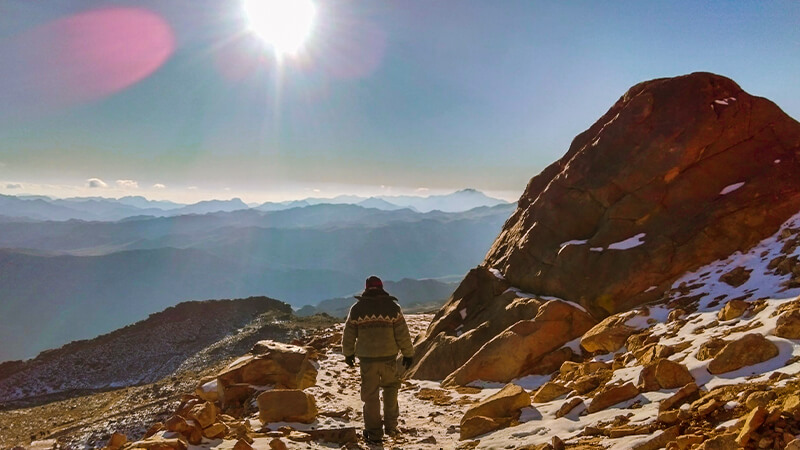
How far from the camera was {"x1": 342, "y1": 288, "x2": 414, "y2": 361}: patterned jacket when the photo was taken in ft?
34.8

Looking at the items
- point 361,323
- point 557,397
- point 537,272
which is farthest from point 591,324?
point 361,323

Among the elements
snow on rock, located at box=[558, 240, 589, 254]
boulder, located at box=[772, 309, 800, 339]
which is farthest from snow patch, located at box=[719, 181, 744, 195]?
boulder, located at box=[772, 309, 800, 339]

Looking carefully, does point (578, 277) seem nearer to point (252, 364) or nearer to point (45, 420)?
point (252, 364)

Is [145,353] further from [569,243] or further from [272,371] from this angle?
[569,243]

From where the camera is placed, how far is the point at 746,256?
14.8 m

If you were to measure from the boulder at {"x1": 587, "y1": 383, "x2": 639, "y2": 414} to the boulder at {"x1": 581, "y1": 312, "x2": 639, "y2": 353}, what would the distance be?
5.03 meters

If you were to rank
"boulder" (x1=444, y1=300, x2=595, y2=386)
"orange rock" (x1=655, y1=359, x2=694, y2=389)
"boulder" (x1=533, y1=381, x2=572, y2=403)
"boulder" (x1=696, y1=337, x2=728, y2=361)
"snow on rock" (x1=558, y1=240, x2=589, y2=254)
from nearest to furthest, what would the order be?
"orange rock" (x1=655, y1=359, x2=694, y2=389) < "boulder" (x1=696, y1=337, x2=728, y2=361) < "boulder" (x1=533, y1=381, x2=572, y2=403) < "boulder" (x1=444, y1=300, x2=595, y2=386) < "snow on rock" (x1=558, y1=240, x2=589, y2=254)

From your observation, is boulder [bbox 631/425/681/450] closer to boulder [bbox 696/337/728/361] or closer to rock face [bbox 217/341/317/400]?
boulder [bbox 696/337/728/361]

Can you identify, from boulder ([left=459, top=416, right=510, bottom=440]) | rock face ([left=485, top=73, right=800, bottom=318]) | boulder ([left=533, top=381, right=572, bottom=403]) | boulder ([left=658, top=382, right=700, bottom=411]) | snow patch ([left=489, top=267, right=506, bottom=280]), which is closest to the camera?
boulder ([left=658, top=382, right=700, bottom=411])

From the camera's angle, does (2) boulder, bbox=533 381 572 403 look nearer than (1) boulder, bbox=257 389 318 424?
Yes

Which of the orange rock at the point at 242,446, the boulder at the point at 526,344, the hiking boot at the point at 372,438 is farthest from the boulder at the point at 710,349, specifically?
the orange rock at the point at 242,446

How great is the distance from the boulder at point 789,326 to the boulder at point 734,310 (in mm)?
2532

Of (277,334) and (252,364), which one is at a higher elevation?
(252,364)

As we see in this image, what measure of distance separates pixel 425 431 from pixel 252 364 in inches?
354
